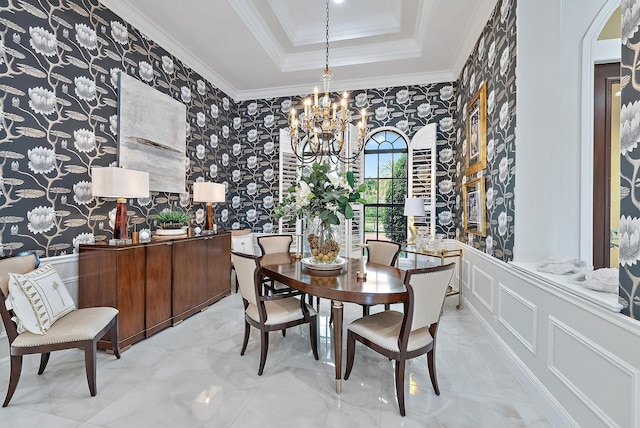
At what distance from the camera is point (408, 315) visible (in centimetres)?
181

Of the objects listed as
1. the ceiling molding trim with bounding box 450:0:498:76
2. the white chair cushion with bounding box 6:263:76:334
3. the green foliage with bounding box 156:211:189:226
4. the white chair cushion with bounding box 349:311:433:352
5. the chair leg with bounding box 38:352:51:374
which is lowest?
the chair leg with bounding box 38:352:51:374

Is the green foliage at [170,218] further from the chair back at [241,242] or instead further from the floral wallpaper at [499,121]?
the floral wallpaper at [499,121]

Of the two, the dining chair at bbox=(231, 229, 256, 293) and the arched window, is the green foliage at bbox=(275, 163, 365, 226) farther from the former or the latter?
the arched window

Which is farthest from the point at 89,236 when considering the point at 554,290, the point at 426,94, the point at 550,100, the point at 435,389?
the point at 426,94

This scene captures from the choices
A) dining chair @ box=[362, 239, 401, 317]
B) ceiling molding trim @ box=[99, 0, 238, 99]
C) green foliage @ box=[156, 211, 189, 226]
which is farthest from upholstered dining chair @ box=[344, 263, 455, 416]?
ceiling molding trim @ box=[99, 0, 238, 99]

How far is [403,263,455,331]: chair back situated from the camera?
178cm

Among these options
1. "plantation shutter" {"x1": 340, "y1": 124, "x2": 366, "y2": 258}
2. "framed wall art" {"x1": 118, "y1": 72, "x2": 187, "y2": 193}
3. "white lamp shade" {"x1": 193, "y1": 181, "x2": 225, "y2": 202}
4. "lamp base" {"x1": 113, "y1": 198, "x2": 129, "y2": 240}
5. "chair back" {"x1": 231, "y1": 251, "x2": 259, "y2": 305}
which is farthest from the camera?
"plantation shutter" {"x1": 340, "y1": 124, "x2": 366, "y2": 258}

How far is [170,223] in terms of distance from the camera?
3.51m

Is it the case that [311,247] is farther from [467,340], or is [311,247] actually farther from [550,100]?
[550,100]

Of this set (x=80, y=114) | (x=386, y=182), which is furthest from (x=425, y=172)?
(x=80, y=114)

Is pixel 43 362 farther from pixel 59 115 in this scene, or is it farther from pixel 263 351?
pixel 59 115

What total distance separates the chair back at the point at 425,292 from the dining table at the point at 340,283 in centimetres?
9

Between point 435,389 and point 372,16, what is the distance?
403 cm

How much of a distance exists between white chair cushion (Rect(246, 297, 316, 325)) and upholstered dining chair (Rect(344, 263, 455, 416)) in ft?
1.61
